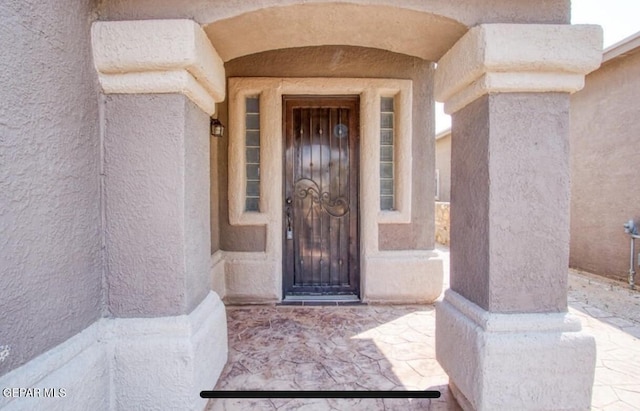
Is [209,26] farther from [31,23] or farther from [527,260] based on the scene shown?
[527,260]

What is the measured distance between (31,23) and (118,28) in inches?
17.4

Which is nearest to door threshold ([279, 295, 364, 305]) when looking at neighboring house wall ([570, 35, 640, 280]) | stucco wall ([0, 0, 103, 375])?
stucco wall ([0, 0, 103, 375])

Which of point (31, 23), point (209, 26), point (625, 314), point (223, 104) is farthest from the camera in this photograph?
point (223, 104)

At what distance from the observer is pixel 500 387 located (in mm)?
1771

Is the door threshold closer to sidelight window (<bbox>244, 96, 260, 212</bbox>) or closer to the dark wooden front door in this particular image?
the dark wooden front door

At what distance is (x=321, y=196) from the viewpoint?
4.14 metres

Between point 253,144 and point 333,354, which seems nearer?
A: point 333,354

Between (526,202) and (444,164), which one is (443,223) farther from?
(526,202)

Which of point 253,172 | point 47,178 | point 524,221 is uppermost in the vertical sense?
point 253,172

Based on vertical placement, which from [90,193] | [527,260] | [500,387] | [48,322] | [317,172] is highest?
[317,172]

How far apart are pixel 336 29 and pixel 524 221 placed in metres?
1.71

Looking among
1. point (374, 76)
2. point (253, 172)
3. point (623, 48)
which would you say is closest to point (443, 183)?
point (623, 48)

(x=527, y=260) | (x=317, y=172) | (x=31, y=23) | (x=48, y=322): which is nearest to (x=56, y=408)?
(x=48, y=322)

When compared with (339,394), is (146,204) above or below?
above
